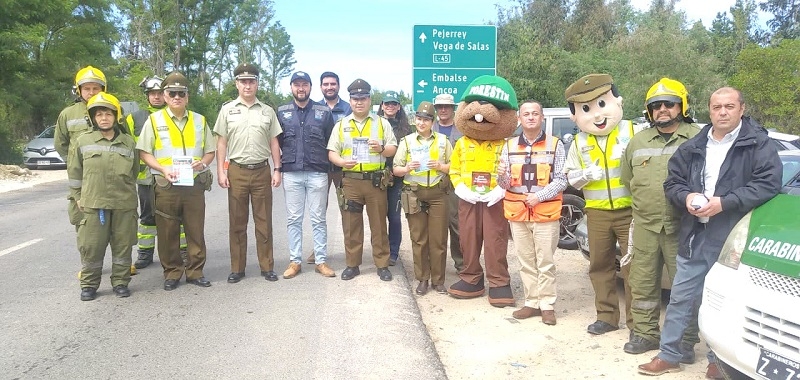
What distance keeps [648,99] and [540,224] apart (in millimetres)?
1388

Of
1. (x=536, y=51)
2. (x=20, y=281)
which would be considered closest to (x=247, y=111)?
(x=20, y=281)

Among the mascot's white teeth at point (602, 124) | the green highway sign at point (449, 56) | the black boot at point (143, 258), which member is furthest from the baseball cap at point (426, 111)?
the green highway sign at point (449, 56)

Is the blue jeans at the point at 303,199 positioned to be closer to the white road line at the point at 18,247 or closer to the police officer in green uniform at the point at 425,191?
the police officer in green uniform at the point at 425,191

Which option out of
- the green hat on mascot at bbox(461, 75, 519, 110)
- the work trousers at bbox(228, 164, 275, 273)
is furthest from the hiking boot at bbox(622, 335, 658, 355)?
the work trousers at bbox(228, 164, 275, 273)

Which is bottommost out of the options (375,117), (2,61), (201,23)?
(375,117)

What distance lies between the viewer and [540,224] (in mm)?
5305

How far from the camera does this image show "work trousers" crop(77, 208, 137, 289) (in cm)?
564

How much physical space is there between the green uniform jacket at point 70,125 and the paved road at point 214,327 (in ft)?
4.54

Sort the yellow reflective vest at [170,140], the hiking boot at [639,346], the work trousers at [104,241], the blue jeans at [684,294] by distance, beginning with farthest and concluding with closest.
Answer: the yellow reflective vest at [170,140]
the work trousers at [104,241]
the hiking boot at [639,346]
the blue jeans at [684,294]

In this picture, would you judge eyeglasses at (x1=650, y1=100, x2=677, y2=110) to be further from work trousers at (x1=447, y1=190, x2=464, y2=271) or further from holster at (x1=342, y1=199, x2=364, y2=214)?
holster at (x1=342, y1=199, x2=364, y2=214)

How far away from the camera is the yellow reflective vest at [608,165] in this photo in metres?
4.79

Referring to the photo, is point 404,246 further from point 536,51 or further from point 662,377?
point 536,51

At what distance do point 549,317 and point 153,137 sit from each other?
12.9 ft

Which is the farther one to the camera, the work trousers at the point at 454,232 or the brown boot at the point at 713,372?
the work trousers at the point at 454,232
